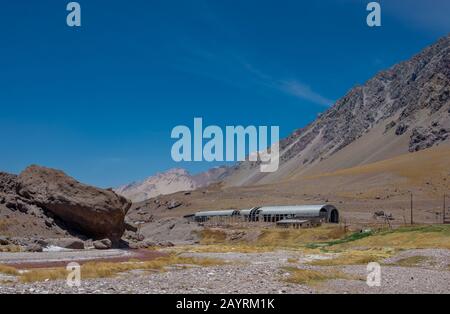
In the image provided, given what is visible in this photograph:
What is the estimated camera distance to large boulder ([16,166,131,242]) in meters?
64.5

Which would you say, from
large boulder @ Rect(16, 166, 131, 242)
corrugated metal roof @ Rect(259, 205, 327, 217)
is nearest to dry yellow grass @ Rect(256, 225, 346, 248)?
corrugated metal roof @ Rect(259, 205, 327, 217)

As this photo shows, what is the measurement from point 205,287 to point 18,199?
147 feet

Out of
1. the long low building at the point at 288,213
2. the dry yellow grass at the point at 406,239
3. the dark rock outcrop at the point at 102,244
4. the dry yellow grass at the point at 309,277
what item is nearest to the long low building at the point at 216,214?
the long low building at the point at 288,213

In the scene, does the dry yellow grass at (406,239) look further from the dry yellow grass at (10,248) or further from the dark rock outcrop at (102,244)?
the dry yellow grass at (10,248)

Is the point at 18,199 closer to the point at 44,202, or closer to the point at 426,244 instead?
the point at 44,202

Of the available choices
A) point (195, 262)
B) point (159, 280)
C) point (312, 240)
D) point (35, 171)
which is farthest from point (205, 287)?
point (312, 240)

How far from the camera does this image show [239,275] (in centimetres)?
3031

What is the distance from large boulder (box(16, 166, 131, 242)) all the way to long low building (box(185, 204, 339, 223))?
6079 cm

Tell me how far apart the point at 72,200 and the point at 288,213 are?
228ft

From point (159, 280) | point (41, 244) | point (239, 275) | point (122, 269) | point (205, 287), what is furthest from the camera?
point (41, 244)

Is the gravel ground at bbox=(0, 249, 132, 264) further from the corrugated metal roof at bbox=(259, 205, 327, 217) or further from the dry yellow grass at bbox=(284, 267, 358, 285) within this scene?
the corrugated metal roof at bbox=(259, 205, 327, 217)

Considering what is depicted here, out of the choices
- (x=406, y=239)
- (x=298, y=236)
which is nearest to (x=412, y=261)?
(x=406, y=239)

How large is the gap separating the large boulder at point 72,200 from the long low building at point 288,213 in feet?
199

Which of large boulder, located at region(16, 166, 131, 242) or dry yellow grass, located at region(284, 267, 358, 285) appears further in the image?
large boulder, located at region(16, 166, 131, 242)
